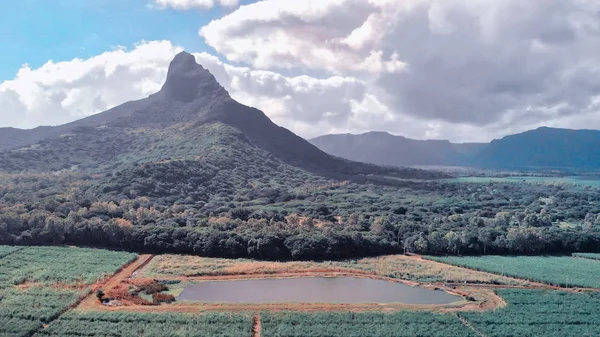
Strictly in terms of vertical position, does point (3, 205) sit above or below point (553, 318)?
above

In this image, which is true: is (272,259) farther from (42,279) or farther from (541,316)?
(541,316)

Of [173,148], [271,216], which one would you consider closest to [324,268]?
[271,216]

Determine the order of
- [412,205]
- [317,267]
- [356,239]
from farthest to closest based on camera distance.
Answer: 1. [412,205]
2. [356,239]
3. [317,267]

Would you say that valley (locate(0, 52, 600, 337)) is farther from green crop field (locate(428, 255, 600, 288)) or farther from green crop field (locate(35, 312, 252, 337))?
green crop field (locate(428, 255, 600, 288))

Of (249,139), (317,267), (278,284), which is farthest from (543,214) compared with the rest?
(249,139)

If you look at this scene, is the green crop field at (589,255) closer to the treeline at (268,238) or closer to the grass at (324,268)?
the treeline at (268,238)

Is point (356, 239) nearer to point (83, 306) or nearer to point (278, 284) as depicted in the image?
point (278, 284)
